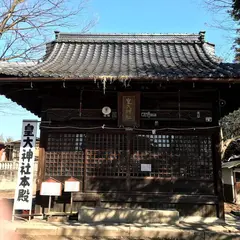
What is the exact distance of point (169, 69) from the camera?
815cm

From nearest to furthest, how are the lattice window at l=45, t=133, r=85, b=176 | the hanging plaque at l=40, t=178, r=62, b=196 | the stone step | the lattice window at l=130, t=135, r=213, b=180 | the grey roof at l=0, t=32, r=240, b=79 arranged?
the stone step < the grey roof at l=0, t=32, r=240, b=79 < the hanging plaque at l=40, t=178, r=62, b=196 < the lattice window at l=130, t=135, r=213, b=180 < the lattice window at l=45, t=133, r=85, b=176

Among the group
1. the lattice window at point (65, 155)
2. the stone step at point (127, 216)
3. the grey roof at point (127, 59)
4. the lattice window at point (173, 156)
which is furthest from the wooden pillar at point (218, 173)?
the lattice window at point (65, 155)

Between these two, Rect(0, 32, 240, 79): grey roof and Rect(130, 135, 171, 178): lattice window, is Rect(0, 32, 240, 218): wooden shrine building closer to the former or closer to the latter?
Rect(130, 135, 171, 178): lattice window

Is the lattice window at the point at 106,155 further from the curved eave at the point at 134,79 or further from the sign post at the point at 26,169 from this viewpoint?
the curved eave at the point at 134,79

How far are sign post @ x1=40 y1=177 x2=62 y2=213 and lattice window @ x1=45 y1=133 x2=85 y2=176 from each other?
638 millimetres

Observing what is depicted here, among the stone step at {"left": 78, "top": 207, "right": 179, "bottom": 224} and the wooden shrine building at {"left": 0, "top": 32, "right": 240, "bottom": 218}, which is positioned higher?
the wooden shrine building at {"left": 0, "top": 32, "right": 240, "bottom": 218}

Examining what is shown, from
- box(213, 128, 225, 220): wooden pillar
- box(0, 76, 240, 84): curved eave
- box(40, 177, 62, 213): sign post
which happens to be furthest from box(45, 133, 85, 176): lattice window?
box(213, 128, 225, 220): wooden pillar

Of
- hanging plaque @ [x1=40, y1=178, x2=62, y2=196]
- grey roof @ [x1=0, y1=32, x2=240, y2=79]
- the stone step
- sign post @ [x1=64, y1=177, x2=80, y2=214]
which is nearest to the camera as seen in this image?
the stone step

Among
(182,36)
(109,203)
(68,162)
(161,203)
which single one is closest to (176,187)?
(161,203)

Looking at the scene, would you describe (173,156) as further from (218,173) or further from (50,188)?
(50,188)

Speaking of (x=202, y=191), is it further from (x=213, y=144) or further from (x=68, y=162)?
(x=68, y=162)

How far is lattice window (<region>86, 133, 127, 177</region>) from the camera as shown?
830 cm

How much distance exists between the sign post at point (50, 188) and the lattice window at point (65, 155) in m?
0.64

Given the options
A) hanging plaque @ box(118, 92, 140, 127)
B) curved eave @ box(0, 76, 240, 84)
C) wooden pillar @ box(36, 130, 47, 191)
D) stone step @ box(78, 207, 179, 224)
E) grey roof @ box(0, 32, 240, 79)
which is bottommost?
stone step @ box(78, 207, 179, 224)
